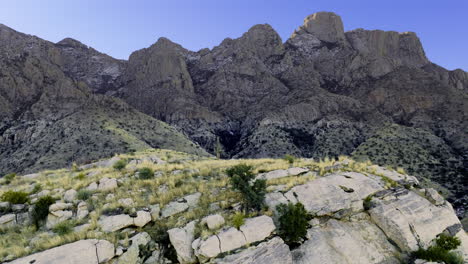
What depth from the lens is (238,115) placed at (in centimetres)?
14938

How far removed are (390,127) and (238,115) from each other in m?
74.0

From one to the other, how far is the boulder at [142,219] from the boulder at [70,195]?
4.48m

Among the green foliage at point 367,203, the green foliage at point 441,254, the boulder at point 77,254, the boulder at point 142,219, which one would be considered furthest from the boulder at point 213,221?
the green foliage at point 441,254

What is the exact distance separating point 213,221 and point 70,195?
8514 mm

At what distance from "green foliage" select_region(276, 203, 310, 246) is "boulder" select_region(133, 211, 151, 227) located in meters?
5.68

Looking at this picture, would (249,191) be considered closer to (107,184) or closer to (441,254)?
(441,254)

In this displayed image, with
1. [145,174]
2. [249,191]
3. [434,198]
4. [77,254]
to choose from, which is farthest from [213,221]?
[434,198]

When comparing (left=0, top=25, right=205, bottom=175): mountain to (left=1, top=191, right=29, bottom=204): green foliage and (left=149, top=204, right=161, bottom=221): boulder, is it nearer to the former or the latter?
(left=1, top=191, right=29, bottom=204): green foliage

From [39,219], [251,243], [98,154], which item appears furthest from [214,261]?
[98,154]

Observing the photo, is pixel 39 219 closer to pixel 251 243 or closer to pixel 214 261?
pixel 214 261

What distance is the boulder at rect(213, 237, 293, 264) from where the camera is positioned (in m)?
9.27

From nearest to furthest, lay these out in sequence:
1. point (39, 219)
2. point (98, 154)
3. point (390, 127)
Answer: point (39, 219), point (98, 154), point (390, 127)

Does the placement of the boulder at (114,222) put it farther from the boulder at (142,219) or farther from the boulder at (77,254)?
the boulder at (77,254)

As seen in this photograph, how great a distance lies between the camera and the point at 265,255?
9656mm
